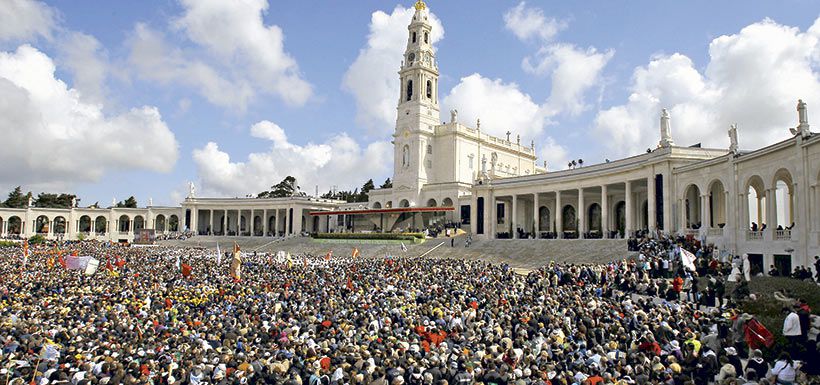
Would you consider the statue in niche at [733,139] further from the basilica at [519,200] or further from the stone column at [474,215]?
the stone column at [474,215]

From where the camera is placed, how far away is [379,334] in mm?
13469

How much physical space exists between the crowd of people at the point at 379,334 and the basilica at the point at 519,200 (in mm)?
6401

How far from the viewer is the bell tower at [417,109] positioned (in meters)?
65.9

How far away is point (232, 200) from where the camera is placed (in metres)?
79.9

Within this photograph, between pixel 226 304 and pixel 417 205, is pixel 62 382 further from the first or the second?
pixel 417 205

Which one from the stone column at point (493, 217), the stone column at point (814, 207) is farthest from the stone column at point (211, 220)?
the stone column at point (814, 207)

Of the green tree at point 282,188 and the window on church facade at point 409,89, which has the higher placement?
the window on church facade at point 409,89

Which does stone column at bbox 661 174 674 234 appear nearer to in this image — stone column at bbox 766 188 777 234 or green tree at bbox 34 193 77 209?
stone column at bbox 766 188 777 234

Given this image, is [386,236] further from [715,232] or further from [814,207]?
[814,207]

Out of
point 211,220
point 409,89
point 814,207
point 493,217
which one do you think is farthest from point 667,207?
point 211,220

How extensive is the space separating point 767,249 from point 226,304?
22.2 metres

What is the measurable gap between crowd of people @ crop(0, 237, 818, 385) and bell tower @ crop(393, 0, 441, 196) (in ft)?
142

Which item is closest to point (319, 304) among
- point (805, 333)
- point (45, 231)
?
point (805, 333)

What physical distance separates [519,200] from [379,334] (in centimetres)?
4297
